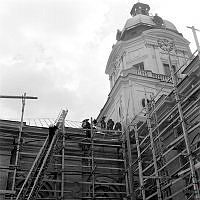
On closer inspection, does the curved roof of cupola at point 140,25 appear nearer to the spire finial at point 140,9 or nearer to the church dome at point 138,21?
the church dome at point 138,21

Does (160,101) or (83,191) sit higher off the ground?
(160,101)

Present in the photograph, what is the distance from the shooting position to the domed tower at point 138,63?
1037 inches

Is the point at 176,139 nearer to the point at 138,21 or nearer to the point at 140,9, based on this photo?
the point at 138,21

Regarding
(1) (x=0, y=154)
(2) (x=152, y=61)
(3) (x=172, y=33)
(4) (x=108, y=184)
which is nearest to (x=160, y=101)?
(4) (x=108, y=184)

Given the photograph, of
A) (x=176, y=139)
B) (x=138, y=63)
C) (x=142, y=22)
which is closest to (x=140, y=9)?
(x=142, y=22)

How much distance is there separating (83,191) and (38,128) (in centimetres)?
376

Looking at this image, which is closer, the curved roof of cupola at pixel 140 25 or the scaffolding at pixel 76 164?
the scaffolding at pixel 76 164

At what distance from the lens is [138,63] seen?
29797mm

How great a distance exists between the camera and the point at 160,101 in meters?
18.9

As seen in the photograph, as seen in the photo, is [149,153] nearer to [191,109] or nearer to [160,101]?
[160,101]

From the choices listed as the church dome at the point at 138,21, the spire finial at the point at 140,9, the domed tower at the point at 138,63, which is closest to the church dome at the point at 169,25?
the domed tower at the point at 138,63

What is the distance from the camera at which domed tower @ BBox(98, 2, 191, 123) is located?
26.3 metres

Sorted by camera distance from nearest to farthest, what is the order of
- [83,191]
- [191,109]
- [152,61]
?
[191,109], [83,191], [152,61]

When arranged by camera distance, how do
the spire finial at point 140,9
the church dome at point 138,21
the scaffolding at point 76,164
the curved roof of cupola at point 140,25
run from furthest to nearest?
the spire finial at point 140,9 < the church dome at point 138,21 < the curved roof of cupola at point 140,25 < the scaffolding at point 76,164
